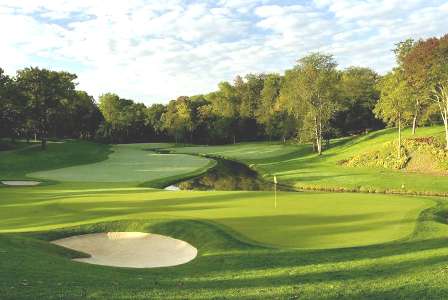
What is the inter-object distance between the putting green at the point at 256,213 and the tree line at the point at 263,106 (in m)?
29.8

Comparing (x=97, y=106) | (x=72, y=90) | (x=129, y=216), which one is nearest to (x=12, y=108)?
(x=72, y=90)

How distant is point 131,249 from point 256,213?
7.17 meters

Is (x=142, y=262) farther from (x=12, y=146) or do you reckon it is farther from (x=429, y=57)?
(x=12, y=146)

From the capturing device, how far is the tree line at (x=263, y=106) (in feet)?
179

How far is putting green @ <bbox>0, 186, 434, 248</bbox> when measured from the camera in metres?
18.8

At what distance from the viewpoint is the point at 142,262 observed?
Answer: 54.6 feet

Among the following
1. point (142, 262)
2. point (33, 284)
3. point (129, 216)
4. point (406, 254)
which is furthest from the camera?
point (129, 216)

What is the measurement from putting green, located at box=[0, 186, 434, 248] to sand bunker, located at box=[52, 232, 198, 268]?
2.25 metres

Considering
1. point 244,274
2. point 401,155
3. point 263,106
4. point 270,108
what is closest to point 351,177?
point 401,155

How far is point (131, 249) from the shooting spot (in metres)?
18.6

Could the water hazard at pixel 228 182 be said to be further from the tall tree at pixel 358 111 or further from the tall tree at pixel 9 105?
the tall tree at pixel 358 111

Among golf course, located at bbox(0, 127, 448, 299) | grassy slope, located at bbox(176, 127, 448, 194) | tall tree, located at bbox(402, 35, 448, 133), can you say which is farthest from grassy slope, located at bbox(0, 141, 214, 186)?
tall tree, located at bbox(402, 35, 448, 133)

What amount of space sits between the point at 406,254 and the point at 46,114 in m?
79.0

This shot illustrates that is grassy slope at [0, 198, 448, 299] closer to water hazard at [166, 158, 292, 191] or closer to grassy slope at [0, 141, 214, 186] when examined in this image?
water hazard at [166, 158, 292, 191]
